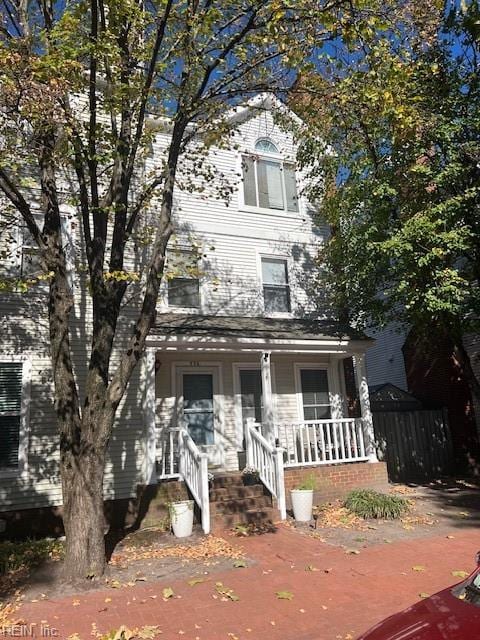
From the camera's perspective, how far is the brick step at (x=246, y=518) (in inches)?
355

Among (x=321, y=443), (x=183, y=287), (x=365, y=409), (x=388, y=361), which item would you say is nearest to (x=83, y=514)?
(x=321, y=443)

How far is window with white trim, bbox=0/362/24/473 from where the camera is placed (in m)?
9.22

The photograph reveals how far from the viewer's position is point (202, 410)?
1153cm

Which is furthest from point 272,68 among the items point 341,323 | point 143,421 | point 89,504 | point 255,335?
point 89,504

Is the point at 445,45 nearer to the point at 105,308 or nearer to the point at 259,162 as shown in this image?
the point at 259,162

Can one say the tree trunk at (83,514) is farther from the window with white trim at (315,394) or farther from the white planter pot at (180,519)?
the window with white trim at (315,394)

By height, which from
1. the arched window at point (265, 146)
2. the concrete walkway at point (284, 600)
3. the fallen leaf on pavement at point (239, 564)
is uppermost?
the arched window at point (265, 146)

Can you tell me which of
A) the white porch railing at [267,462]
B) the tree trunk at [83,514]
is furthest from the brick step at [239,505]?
the tree trunk at [83,514]

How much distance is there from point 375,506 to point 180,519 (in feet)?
12.3

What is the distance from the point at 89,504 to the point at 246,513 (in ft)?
11.9

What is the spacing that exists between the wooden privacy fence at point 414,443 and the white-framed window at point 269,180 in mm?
6546

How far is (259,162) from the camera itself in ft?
46.3

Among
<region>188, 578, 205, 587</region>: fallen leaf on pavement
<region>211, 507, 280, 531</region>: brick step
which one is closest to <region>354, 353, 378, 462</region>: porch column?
<region>211, 507, 280, 531</region>: brick step

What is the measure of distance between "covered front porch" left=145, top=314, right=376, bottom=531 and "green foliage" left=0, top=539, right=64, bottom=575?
6.97 feet
